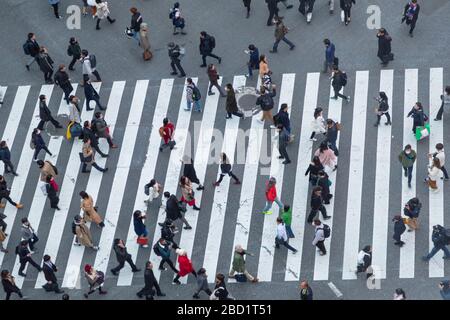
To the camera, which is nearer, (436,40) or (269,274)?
(269,274)

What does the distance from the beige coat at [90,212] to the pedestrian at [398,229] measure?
928 cm

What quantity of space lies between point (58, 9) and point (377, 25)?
500 inches

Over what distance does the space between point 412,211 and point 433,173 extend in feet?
6.22

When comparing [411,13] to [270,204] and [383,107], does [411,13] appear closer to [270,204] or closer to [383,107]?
[383,107]

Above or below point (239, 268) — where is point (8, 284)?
below

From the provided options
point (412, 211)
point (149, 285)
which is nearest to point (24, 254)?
point (149, 285)

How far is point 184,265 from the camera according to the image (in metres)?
31.5

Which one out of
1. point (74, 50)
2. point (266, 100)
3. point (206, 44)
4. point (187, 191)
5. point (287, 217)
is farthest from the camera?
point (74, 50)

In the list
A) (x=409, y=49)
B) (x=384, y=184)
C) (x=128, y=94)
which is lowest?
(x=384, y=184)

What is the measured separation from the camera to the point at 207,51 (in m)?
38.3
